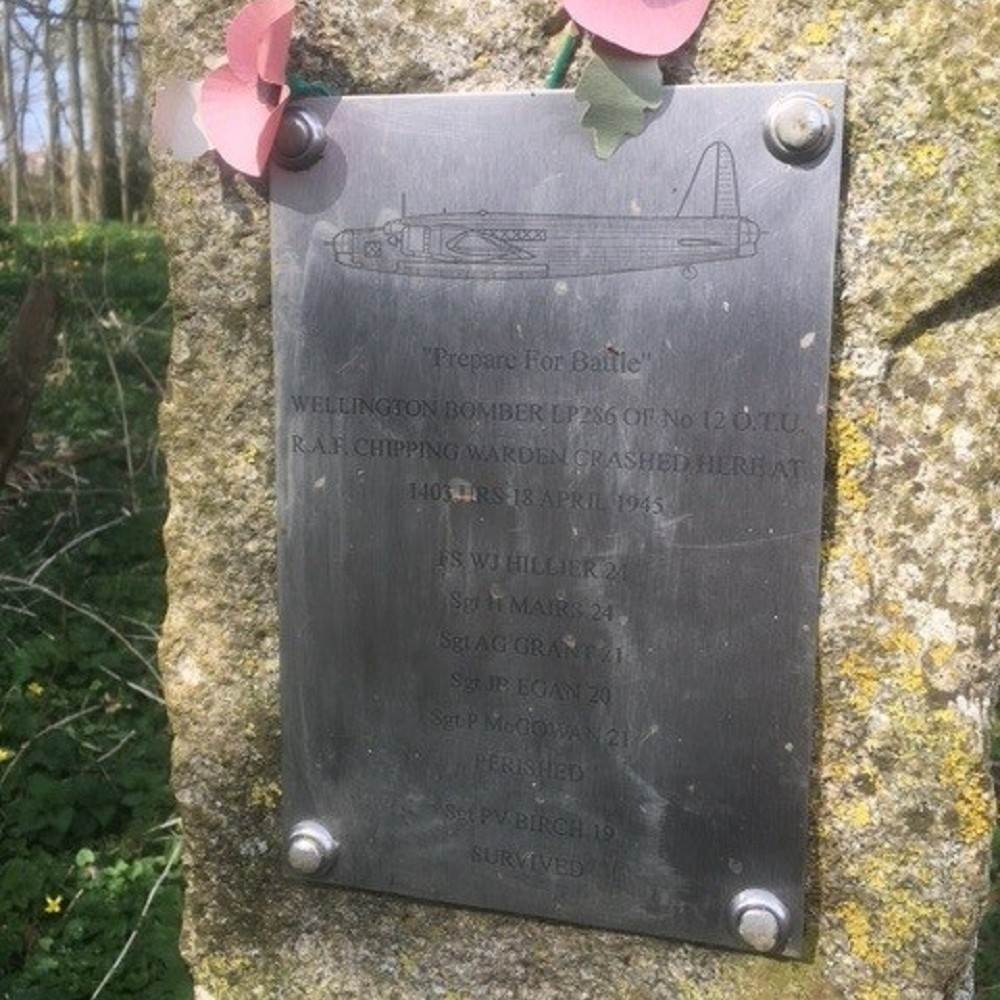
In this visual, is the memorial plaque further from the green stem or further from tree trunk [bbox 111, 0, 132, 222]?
tree trunk [bbox 111, 0, 132, 222]

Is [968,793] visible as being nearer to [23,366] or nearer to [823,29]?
[823,29]

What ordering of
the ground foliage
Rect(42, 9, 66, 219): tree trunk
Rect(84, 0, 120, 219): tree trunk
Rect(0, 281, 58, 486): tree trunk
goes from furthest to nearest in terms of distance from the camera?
Rect(84, 0, 120, 219): tree trunk → Rect(42, 9, 66, 219): tree trunk → Rect(0, 281, 58, 486): tree trunk → the ground foliage

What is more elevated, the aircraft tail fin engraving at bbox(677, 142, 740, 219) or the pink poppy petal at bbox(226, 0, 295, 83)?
the pink poppy petal at bbox(226, 0, 295, 83)

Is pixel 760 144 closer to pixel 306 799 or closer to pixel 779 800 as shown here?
pixel 779 800

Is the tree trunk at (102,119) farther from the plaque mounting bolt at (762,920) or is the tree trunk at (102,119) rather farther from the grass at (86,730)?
the plaque mounting bolt at (762,920)

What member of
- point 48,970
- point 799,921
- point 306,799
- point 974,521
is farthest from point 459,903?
point 48,970

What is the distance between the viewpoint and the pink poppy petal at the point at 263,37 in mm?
1357

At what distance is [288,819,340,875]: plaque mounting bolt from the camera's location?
1.50 metres

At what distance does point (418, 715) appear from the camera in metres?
1.46

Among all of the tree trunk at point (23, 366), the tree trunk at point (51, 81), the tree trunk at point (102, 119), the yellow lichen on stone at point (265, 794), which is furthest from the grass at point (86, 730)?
the tree trunk at point (102, 119)

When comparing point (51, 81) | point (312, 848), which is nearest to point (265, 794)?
point (312, 848)

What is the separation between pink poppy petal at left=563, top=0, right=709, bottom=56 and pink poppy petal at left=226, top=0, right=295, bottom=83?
30 cm

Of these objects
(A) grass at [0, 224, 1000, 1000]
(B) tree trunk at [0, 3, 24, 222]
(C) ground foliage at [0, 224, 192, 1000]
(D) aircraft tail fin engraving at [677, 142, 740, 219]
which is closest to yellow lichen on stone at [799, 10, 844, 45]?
(D) aircraft tail fin engraving at [677, 142, 740, 219]

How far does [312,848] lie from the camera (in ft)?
4.93
